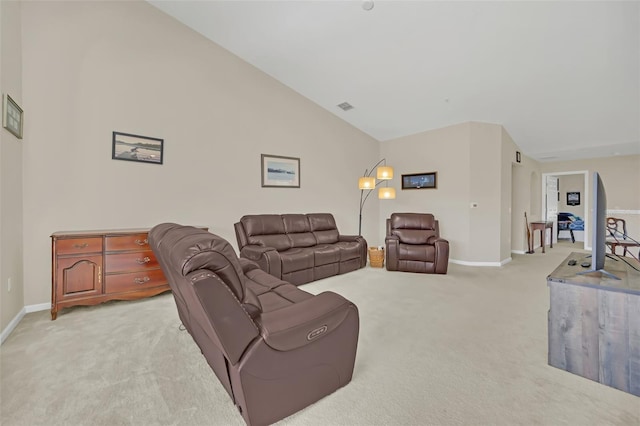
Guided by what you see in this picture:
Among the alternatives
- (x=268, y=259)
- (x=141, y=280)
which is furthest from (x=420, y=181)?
(x=141, y=280)

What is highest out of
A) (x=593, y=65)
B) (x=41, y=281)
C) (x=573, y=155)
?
(x=593, y=65)

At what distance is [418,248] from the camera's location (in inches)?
175

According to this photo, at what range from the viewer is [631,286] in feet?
5.24

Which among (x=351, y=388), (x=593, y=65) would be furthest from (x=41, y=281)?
(x=593, y=65)

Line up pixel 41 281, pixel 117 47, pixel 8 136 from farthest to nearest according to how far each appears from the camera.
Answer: pixel 117 47 < pixel 41 281 < pixel 8 136

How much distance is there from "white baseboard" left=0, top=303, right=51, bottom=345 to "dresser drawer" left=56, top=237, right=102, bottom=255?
0.69 m

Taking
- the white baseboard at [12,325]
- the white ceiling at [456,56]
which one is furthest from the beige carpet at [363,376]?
the white ceiling at [456,56]

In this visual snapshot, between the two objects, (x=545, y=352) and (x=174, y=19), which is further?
(x=174, y=19)

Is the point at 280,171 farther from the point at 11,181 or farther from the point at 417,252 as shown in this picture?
the point at 11,181

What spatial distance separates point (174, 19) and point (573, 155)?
28.6ft

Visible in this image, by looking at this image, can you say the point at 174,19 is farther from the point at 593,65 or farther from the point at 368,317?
the point at 593,65

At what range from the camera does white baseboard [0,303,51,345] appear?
2212 mm

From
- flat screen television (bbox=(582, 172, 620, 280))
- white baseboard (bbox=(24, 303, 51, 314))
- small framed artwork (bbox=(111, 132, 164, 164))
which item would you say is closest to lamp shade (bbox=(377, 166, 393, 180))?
flat screen television (bbox=(582, 172, 620, 280))

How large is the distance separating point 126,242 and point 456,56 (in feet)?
15.2
